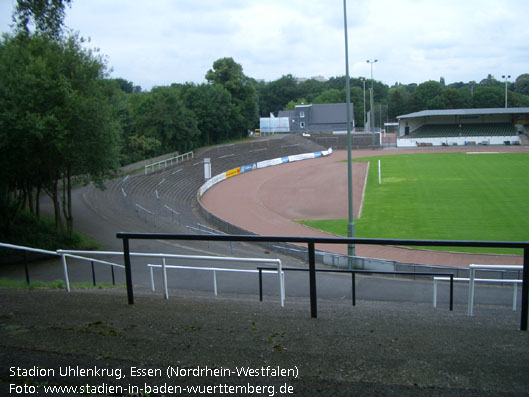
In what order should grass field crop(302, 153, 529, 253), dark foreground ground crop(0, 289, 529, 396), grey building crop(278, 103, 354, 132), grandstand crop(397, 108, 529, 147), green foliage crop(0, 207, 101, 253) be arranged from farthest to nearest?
1. grey building crop(278, 103, 354, 132)
2. grandstand crop(397, 108, 529, 147)
3. grass field crop(302, 153, 529, 253)
4. green foliage crop(0, 207, 101, 253)
5. dark foreground ground crop(0, 289, 529, 396)

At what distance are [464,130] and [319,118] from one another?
3343cm

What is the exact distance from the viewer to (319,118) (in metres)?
108

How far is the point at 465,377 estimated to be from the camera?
3.33 metres

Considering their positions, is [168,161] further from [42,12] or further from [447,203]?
[42,12]

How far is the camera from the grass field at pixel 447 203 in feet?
84.1

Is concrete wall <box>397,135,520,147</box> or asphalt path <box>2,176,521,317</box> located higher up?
concrete wall <box>397,135,520,147</box>

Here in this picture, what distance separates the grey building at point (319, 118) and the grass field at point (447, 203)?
5171cm

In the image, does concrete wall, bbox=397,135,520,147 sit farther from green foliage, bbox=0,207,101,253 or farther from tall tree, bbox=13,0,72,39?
tall tree, bbox=13,0,72,39

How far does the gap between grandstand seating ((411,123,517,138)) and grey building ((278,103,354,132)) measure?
70.3ft

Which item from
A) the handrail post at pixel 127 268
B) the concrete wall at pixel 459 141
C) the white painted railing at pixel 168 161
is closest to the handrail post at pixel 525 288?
the handrail post at pixel 127 268

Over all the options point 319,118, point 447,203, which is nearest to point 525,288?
point 447,203

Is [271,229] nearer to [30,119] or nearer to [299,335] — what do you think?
[30,119]

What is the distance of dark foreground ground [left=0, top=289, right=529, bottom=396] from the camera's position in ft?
10.9

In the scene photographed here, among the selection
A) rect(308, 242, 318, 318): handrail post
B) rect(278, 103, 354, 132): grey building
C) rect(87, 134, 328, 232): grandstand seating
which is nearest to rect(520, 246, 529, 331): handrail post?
rect(308, 242, 318, 318): handrail post
